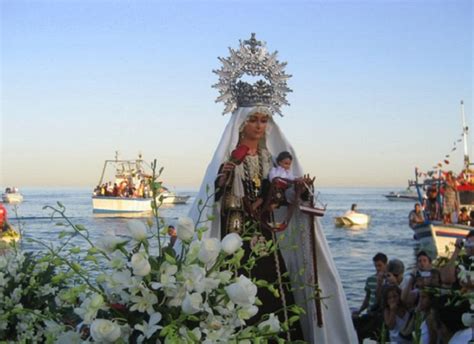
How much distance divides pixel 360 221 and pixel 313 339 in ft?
83.4

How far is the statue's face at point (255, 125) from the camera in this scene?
172 inches

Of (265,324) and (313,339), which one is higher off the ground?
(265,324)

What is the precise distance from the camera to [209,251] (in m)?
1.61

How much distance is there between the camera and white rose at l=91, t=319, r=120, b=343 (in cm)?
150

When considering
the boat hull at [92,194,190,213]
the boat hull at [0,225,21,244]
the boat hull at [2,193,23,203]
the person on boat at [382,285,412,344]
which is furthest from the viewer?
the boat hull at [92,194,190,213]

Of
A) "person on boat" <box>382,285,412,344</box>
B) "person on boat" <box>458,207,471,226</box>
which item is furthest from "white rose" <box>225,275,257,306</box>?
"person on boat" <box>458,207,471,226</box>

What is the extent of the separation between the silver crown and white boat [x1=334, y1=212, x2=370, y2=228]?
2461 cm

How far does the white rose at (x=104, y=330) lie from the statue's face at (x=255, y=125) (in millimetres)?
2935

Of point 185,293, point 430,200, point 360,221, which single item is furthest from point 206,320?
point 360,221

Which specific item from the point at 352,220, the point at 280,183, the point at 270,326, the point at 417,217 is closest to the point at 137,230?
the point at 270,326

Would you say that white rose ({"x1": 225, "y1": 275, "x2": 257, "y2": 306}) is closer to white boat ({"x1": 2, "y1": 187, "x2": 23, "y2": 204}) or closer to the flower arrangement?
the flower arrangement

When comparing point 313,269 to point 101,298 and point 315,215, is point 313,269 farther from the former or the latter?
point 101,298

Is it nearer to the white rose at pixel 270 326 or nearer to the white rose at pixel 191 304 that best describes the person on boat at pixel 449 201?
the white rose at pixel 270 326

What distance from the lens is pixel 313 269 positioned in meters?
4.38
